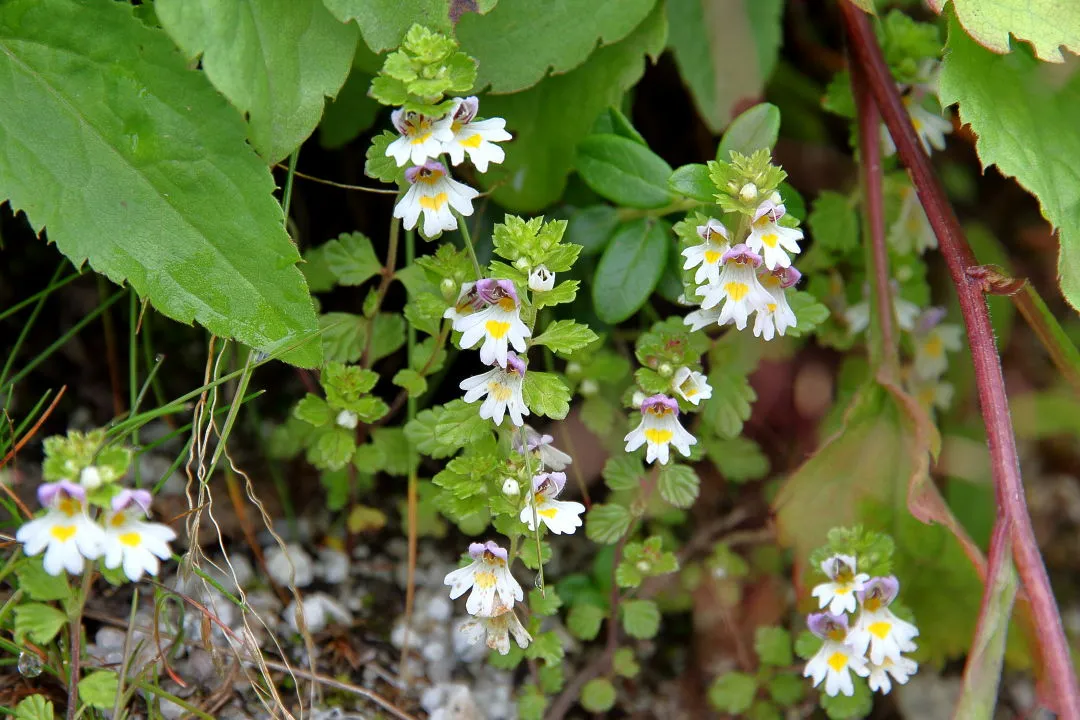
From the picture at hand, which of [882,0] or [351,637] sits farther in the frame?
[882,0]

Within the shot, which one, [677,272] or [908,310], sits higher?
[677,272]

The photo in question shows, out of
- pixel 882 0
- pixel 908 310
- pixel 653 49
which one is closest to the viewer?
pixel 653 49

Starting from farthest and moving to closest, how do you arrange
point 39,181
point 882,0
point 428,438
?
1. point 882,0
2. point 428,438
3. point 39,181

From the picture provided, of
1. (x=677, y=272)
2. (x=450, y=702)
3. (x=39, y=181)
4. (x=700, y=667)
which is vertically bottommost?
(x=700, y=667)

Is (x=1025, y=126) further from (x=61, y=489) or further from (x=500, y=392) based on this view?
(x=61, y=489)

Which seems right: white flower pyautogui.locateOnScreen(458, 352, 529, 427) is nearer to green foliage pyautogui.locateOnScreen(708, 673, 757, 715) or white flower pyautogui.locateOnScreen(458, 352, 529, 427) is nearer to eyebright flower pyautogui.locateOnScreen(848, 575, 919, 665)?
eyebright flower pyautogui.locateOnScreen(848, 575, 919, 665)

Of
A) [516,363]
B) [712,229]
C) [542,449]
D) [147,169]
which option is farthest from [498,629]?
[147,169]

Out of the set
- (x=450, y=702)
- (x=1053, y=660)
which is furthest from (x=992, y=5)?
(x=450, y=702)

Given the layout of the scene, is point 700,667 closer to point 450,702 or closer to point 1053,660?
point 450,702
